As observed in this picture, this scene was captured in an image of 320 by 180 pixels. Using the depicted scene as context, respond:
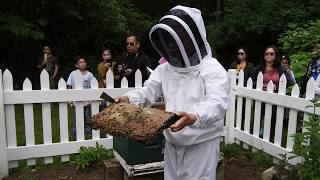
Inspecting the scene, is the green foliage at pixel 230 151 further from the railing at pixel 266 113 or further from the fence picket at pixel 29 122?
the fence picket at pixel 29 122

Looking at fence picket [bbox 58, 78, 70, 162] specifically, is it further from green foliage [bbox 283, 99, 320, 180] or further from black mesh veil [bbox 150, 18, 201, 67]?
green foliage [bbox 283, 99, 320, 180]

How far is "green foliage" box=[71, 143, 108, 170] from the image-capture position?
16.4 feet

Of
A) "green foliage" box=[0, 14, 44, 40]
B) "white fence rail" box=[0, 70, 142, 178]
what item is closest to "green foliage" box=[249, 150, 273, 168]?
"white fence rail" box=[0, 70, 142, 178]

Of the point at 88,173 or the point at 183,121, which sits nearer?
the point at 183,121

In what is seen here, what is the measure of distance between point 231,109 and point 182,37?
11.0 ft

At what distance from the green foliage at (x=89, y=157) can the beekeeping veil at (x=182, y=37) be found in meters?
2.64

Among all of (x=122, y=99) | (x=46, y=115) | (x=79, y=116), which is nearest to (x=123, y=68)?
(x=79, y=116)

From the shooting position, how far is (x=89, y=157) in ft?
16.6

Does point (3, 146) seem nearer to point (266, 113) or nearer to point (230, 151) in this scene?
point (230, 151)

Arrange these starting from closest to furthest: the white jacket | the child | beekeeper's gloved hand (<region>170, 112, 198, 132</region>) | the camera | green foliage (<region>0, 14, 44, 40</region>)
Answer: beekeeper's gloved hand (<region>170, 112, 198, 132</region>) → the white jacket → the child → the camera → green foliage (<region>0, 14, 44, 40</region>)

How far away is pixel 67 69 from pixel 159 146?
1067 centimetres

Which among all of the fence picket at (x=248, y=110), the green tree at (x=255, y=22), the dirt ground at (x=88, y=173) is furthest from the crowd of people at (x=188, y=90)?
the green tree at (x=255, y=22)

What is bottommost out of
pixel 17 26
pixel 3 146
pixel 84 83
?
pixel 3 146

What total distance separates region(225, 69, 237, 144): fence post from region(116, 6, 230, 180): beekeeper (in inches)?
114
